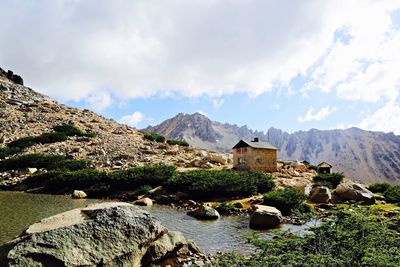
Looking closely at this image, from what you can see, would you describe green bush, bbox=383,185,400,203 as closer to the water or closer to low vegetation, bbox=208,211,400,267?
the water

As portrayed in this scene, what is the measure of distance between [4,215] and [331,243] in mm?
16739

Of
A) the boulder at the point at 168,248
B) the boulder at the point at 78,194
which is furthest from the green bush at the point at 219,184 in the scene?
the boulder at the point at 168,248

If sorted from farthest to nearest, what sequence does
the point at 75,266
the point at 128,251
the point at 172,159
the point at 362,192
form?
the point at 172,159, the point at 362,192, the point at 128,251, the point at 75,266

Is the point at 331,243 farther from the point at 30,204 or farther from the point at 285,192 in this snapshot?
the point at 30,204

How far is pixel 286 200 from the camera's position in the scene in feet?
74.2

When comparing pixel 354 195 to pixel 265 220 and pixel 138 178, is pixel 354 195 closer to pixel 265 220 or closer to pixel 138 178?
pixel 265 220

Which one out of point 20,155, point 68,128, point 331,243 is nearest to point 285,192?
point 331,243

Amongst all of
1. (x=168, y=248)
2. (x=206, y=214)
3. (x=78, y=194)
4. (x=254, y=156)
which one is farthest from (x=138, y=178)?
(x=168, y=248)

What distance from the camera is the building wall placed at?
3860cm

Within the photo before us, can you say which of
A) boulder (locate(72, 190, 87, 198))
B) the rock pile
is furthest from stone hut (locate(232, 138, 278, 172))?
the rock pile

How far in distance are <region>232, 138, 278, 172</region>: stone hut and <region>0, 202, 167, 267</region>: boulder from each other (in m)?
27.7

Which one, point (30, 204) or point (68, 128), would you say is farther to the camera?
point (68, 128)

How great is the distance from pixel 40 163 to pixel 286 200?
89.2 feet

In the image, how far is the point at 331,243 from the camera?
9.25 metres
